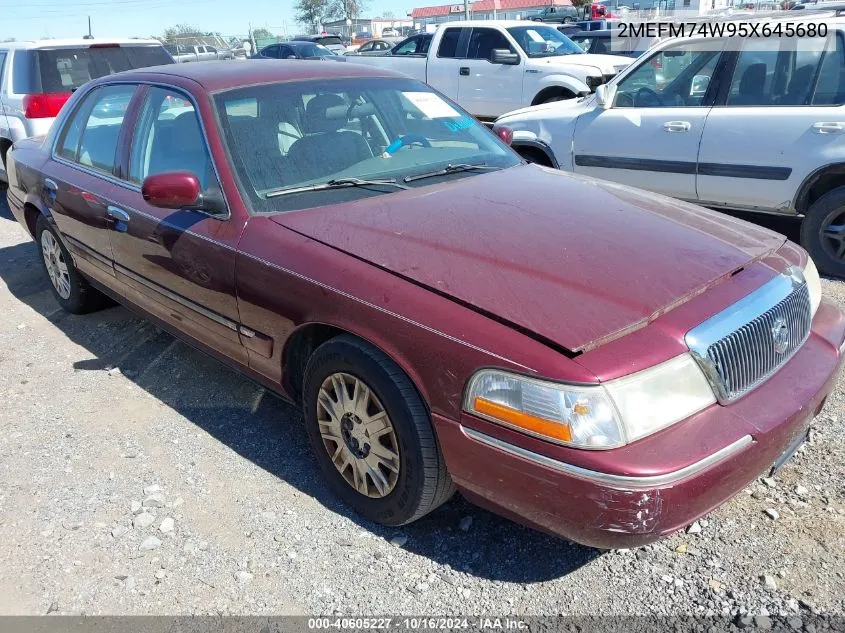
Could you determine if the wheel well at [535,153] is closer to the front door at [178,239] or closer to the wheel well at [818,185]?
the wheel well at [818,185]

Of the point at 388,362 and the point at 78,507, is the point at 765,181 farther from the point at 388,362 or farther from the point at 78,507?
the point at 78,507

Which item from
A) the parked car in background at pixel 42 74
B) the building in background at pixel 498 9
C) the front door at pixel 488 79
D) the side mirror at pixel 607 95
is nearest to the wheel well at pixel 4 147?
the parked car in background at pixel 42 74

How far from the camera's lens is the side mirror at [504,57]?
34.1 feet

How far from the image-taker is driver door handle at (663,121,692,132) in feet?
18.2

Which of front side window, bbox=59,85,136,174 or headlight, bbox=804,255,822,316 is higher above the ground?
front side window, bbox=59,85,136,174

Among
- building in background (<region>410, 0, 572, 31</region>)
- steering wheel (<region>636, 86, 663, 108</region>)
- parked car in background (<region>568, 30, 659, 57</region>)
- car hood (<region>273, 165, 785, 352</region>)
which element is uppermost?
building in background (<region>410, 0, 572, 31</region>)

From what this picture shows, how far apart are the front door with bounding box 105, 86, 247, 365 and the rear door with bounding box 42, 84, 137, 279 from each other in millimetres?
187

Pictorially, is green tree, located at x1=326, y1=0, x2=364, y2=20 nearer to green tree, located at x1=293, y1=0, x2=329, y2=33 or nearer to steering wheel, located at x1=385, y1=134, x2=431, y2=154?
green tree, located at x1=293, y1=0, x2=329, y2=33

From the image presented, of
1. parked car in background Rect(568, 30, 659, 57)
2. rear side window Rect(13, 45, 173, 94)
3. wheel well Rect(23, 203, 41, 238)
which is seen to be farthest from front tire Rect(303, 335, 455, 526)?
parked car in background Rect(568, 30, 659, 57)

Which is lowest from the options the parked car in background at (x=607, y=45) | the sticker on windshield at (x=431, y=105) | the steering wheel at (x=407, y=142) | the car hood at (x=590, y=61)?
the steering wheel at (x=407, y=142)

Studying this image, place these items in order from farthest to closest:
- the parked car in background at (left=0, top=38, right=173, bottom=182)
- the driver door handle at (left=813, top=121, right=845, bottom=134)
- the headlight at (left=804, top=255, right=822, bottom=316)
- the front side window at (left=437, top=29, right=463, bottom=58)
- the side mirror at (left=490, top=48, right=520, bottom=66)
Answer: the front side window at (left=437, top=29, right=463, bottom=58) → the side mirror at (left=490, top=48, right=520, bottom=66) → the parked car in background at (left=0, top=38, right=173, bottom=182) → the driver door handle at (left=813, top=121, right=845, bottom=134) → the headlight at (left=804, top=255, right=822, bottom=316)

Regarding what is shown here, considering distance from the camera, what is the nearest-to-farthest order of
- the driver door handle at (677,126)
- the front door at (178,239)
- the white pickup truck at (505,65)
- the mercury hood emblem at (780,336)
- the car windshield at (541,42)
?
the mercury hood emblem at (780,336), the front door at (178,239), the driver door handle at (677,126), the white pickup truck at (505,65), the car windshield at (541,42)

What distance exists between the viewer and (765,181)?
5188mm

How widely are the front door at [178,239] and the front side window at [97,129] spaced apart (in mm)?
288
